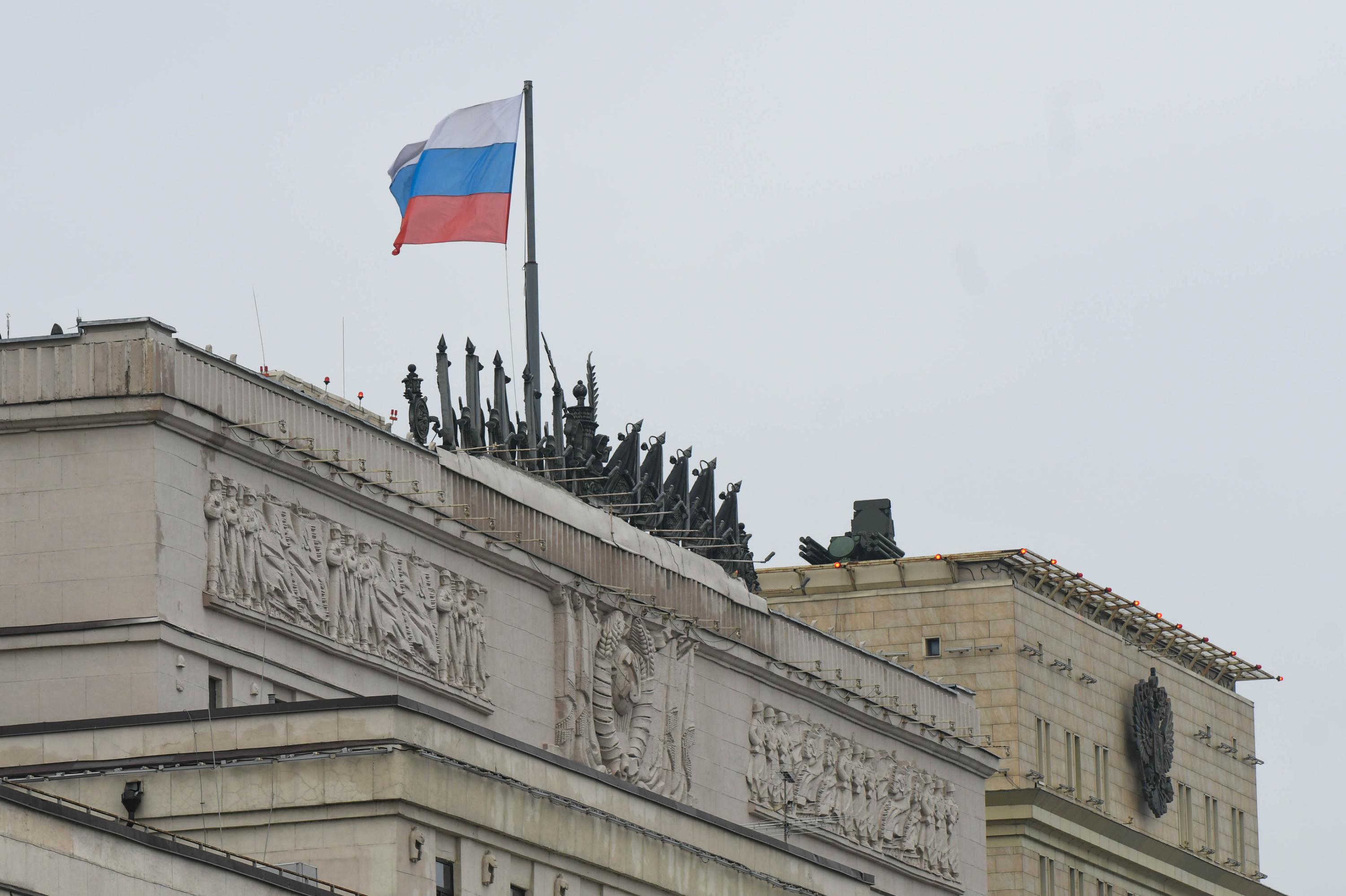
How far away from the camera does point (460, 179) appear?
257 ft

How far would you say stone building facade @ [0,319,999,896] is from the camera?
56.7m

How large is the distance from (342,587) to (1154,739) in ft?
167

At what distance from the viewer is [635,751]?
75938mm

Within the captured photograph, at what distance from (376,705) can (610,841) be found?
19.9 feet

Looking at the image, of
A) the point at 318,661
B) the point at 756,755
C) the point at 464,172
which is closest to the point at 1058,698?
the point at 756,755

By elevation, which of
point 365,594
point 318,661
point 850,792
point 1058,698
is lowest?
point 318,661

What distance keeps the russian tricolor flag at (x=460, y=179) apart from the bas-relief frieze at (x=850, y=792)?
13687 mm

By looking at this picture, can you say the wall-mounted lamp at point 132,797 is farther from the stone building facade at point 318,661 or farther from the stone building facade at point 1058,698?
the stone building facade at point 1058,698

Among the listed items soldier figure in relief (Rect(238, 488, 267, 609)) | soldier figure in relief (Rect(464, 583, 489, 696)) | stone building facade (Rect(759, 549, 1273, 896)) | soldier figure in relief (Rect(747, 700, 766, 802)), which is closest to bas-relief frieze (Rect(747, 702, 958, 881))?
soldier figure in relief (Rect(747, 700, 766, 802))

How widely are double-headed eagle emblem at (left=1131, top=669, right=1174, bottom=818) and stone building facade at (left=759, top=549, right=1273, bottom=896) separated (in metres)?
0.06

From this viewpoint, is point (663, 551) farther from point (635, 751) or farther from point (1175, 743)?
point (1175, 743)

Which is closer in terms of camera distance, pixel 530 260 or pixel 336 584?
pixel 336 584

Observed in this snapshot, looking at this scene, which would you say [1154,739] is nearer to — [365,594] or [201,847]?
[365,594]

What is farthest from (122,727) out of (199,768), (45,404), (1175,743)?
(1175,743)
